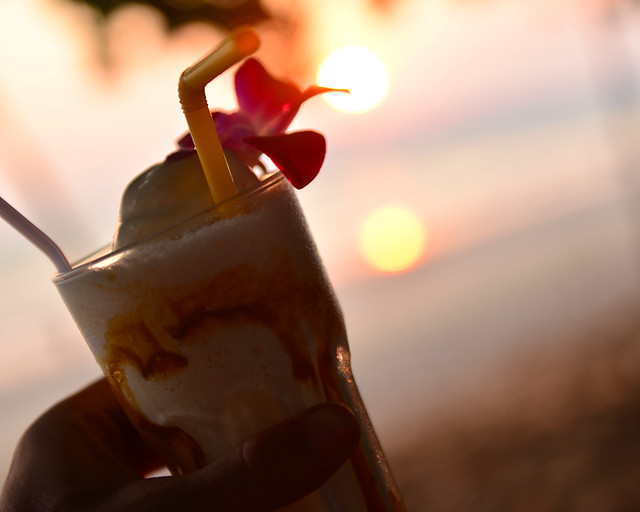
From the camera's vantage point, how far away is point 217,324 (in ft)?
2.23

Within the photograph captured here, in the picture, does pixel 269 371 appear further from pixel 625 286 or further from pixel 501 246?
pixel 501 246

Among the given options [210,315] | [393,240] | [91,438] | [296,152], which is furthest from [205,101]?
[393,240]

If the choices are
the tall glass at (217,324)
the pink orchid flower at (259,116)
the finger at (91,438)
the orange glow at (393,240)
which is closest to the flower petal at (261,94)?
the pink orchid flower at (259,116)

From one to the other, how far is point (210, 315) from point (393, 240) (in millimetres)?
10120

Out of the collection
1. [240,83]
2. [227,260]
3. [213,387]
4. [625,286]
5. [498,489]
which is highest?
[240,83]

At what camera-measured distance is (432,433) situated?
11.2 ft

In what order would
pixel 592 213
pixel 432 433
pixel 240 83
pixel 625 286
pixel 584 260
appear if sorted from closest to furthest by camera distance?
1. pixel 240 83
2. pixel 432 433
3. pixel 625 286
4. pixel 584 260
5. pixel 592 213

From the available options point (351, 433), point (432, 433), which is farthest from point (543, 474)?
point (351, 433)

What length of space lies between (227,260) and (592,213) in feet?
28.4

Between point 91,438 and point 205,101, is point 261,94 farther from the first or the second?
point 91,438

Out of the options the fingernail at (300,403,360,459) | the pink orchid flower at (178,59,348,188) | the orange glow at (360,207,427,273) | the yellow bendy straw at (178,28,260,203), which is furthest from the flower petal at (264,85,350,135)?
the orange glow at (360,207,427,273)

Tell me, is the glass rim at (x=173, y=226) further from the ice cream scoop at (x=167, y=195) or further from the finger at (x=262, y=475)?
the finger at (x=262, y=475)

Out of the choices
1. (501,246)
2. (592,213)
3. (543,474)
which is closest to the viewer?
(543,474)

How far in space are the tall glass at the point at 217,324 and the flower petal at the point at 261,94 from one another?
10 centimetres
